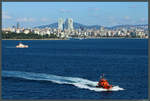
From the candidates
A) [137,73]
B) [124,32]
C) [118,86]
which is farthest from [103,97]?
[124,32]

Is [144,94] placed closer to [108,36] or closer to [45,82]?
[45,82]

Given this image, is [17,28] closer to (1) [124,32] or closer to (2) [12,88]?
(1) [124,32]

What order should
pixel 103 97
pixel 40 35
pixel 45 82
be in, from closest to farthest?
Result: pixel 103 97
pixel 45 82
pixel 40 35

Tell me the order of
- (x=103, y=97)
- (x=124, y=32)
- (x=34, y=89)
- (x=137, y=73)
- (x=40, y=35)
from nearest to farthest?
(x=103, y=97), (x=34, y=89), (x=137, y=73), (x=40, y=35), (x=124, y=32)

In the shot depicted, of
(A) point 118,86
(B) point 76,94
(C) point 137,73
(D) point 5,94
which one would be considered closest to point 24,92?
(D) point 5,94

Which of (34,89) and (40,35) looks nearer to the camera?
(34,89)

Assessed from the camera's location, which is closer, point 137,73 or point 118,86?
point 118,86

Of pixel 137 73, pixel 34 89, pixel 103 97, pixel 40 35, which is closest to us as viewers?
pixel 103 97

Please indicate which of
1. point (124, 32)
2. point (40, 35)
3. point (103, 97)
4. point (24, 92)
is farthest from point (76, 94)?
point (124, 32)

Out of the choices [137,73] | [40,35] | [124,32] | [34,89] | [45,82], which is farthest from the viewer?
[124,32]
